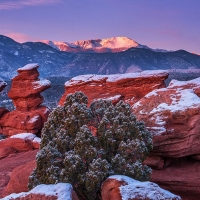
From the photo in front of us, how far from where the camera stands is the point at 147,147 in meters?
12.2

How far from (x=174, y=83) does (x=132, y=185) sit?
9230mm

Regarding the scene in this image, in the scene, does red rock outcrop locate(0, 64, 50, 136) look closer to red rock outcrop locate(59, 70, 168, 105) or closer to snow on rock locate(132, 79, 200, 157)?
red rock outcrop locate(59, 70, 168, 105)

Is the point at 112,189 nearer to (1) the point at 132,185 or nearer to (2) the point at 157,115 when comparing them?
(1) the point at 132,185

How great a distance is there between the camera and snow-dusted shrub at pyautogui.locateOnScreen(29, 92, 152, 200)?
35.2 feet

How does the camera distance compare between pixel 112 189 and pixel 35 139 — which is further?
pixel 35 139

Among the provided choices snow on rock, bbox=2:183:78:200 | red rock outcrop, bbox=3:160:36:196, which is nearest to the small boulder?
red rock outcrop, bbox=3:160:36:196

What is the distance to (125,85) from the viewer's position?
2562 cm

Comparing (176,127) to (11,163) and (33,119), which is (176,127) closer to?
(11,163)

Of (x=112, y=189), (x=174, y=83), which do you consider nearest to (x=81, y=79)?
(x=174, y=83)

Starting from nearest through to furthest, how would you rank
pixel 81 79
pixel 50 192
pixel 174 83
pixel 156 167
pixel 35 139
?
pixel 50 192 < pixel 156 167 < pixel 174 83 < pixel 35 139 < pixel 81 79

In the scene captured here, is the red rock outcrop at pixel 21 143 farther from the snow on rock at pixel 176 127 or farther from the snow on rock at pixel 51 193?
the snow on rock at pixel 51 193

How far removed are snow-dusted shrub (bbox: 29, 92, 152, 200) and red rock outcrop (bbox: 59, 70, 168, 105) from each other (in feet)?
39.6

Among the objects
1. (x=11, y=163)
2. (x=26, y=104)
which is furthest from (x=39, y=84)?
(x=11, y=163)

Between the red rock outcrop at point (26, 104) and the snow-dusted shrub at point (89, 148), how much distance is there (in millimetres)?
18721
